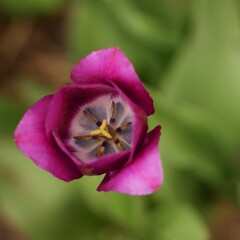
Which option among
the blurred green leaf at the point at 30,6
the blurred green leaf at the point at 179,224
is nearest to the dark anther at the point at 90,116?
the blurred green leaf at the point at 179,224

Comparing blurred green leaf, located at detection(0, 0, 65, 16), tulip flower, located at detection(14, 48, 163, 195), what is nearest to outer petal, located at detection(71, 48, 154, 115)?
tulip flower, located at detection(14, 48, 163, 195)

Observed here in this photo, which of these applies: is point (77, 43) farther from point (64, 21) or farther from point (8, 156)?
point (64, 21)

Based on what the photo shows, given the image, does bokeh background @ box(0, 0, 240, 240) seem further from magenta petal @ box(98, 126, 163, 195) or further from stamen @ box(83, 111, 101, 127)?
magenta petal @ box(98, 126, 163, 195)

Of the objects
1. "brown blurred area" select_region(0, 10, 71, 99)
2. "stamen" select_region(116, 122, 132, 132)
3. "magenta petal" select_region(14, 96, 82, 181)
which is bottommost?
"brown blurred area" select_region(0, 10, 71, 99)

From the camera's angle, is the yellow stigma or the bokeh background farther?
the bokeh background

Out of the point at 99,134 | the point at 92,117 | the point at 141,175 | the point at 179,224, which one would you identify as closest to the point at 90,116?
the point at 92,117

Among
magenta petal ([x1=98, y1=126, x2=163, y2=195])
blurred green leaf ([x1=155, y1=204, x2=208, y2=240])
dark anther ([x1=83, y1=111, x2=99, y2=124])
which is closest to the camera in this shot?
magenta petal ([x1=98, y1=126, x2=163, y2=195])

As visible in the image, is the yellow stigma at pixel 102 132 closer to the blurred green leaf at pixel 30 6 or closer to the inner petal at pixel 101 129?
the inner petal at pixel 101 129
